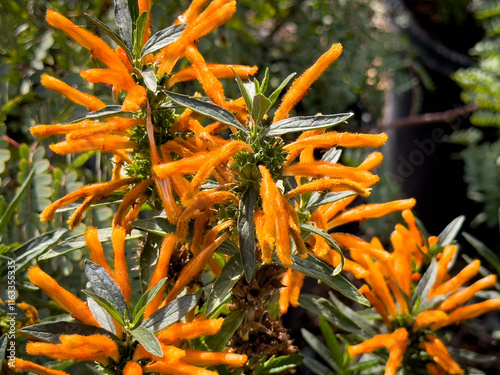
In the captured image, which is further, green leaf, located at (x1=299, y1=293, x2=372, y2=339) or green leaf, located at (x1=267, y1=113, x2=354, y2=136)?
green leaf, located at (x1=299, y1=293, x2=372, y2=339)

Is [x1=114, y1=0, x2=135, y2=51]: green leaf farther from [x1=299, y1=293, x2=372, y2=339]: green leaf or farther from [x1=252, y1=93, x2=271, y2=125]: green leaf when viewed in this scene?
[x1=299, y1=293, x2=372, y2=339]: green leaf

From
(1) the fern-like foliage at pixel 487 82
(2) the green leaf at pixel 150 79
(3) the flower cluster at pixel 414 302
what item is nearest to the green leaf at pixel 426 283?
(3) the flower cluster at pixel 414 302

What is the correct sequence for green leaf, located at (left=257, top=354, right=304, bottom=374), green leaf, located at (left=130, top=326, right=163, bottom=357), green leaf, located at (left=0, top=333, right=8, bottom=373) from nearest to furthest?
1. green leaf, located at (left=130, top=326, right=163, bottom=357)
2. green leaf, located at (left=0, top=333, right=8, bottom=373)
3. green leaf, located at (left=257, top=354, right=304, bottom=374)

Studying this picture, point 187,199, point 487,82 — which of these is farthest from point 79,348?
point 487,82

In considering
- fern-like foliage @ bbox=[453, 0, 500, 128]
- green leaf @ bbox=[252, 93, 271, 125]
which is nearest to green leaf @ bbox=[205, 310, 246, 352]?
green leaf @ bbox=[252, 93, 271, 125]

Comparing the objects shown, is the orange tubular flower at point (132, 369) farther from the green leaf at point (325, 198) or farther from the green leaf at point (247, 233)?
the green leaf at point (325, 198)

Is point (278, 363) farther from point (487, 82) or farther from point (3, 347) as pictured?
point (487, 82)
